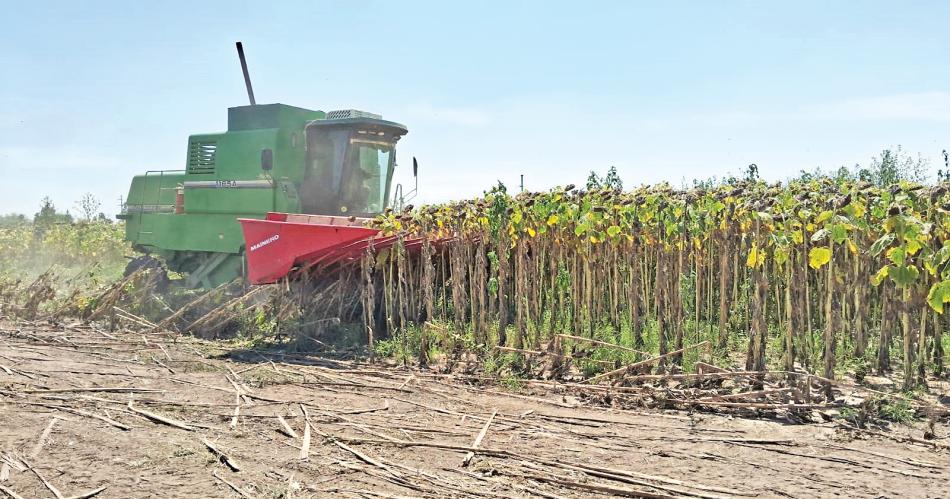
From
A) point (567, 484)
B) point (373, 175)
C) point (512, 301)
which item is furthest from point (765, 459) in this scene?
point (373, 175)

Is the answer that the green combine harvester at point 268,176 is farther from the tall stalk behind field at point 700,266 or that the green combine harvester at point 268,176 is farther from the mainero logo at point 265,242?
the tall stalk behind field at point 700,266

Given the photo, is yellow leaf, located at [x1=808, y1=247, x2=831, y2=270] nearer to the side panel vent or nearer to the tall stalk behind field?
the tall stalk behind field

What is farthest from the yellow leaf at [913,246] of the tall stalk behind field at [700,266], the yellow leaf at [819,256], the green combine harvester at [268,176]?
the green combine harvester at [268,176]

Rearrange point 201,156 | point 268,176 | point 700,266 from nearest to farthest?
point 700,266, point 268,176, point 201,156

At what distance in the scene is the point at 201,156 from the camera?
1213 cm

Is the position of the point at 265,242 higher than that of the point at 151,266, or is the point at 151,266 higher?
the point at 265,242

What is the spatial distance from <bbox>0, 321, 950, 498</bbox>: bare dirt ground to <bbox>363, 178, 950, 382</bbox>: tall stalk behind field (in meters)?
1.14

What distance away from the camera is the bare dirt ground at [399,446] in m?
3.66

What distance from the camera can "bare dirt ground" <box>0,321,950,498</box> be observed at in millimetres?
3664

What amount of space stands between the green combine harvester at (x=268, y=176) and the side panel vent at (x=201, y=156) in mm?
16

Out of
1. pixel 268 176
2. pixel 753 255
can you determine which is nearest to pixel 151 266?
pixel 268 176

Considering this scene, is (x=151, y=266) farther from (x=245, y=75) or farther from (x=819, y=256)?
(x=819, y=256)

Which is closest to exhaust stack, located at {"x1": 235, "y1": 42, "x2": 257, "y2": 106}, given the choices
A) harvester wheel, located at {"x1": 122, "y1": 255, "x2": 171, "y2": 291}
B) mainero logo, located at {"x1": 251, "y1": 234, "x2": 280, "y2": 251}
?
harvester wheel, located at {"x1": 122, "y1": 255, "x2": 171, "y2": 291}

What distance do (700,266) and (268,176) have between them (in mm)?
6120
